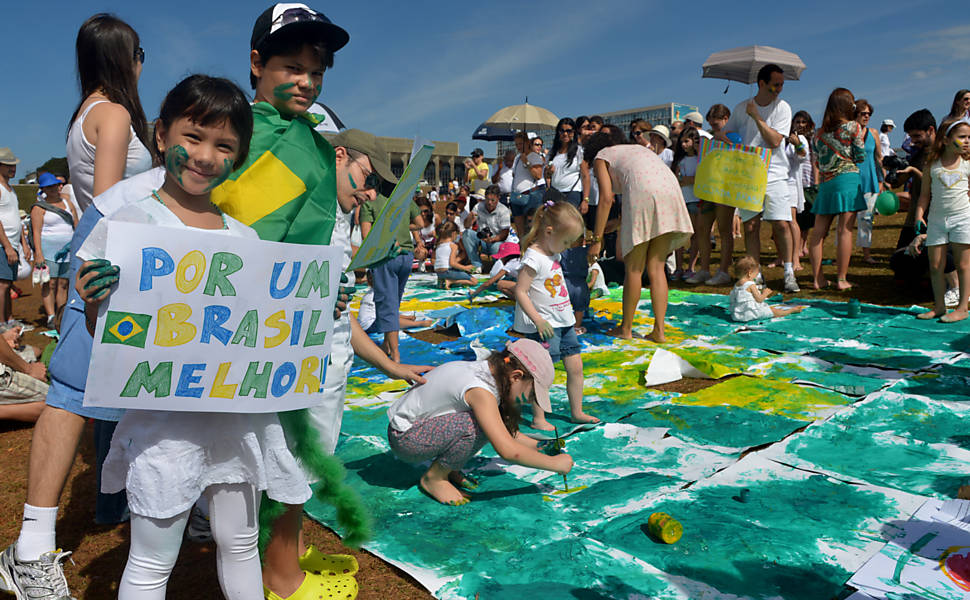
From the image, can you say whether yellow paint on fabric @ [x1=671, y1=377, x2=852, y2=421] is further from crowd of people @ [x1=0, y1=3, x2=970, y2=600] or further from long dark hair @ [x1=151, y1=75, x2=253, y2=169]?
long dark hair @ [x1=151, y1=75, x2=253, y2=169]

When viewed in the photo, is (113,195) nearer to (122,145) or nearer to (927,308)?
(122,145)

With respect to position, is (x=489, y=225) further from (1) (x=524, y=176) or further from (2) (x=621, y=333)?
(2) (x=621, y=333)

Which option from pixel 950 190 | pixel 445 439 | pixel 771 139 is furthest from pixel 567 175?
pixel 445 439

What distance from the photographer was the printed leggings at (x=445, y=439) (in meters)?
2.63

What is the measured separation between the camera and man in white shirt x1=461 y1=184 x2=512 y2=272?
9891mm

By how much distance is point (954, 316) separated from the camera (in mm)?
5492

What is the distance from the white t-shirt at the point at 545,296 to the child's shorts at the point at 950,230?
12.6ft

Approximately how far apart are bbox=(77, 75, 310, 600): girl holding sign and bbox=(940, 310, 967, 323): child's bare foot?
5.77 m

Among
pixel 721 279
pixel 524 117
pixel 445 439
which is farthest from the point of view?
pixel 524 117

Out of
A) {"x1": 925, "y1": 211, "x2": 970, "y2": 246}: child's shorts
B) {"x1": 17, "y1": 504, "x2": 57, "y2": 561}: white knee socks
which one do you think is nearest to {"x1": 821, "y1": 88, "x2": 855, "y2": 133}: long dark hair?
{"x1": 925, "y1": 211, "x2": 970, "y2": 246}: child's shorts

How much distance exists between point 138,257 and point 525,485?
1974 mm

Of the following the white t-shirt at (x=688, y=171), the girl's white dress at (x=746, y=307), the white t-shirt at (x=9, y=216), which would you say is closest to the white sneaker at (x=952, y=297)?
the girl's white dress at (x=746, y=307)

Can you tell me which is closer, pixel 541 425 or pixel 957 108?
pixel 541 425

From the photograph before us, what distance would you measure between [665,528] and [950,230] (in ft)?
15.4
